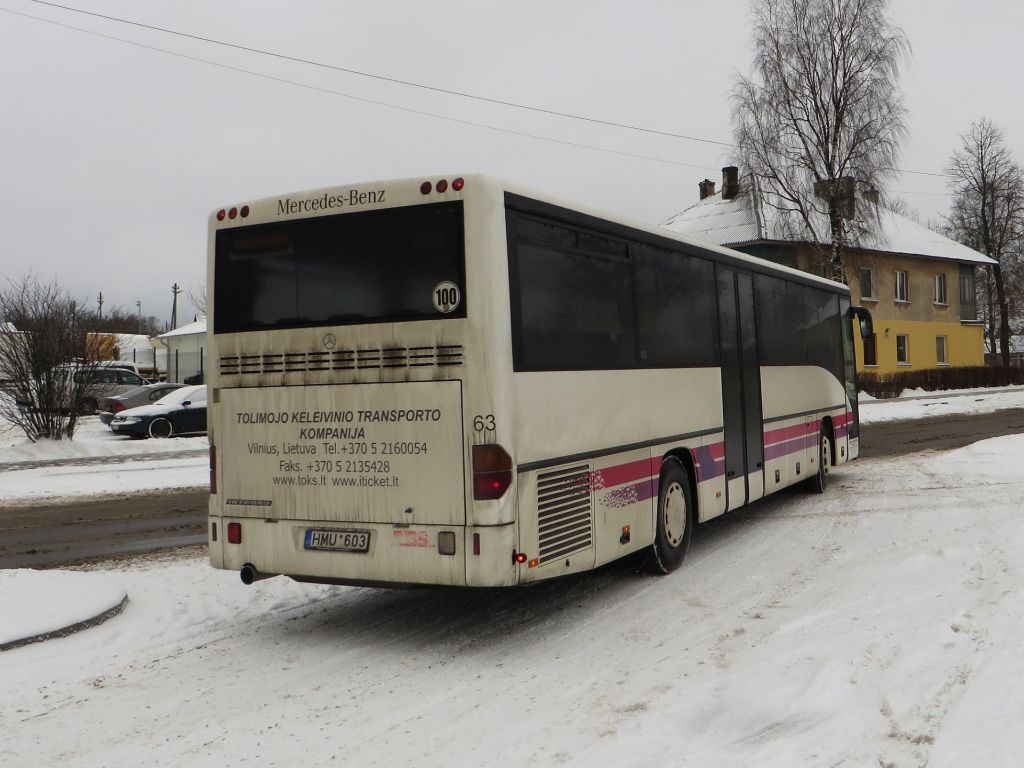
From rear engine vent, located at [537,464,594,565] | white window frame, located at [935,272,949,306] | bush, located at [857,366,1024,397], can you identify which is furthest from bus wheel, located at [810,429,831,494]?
white window frame, located at [935,272,949,306]

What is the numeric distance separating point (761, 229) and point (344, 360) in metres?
35.2

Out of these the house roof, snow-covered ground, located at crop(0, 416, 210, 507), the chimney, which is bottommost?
snow-covered ground, located at crop(0, 416, 210, 507)

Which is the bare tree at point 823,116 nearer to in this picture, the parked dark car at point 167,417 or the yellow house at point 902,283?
the yellow house at point 902,283

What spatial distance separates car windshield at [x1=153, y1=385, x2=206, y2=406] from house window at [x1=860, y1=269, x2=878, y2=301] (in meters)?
33.0

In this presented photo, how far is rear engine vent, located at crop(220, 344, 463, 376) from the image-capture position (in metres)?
5.77

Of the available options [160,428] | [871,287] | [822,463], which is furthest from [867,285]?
[822,463]

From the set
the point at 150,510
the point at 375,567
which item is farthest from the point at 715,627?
the point at 150,510

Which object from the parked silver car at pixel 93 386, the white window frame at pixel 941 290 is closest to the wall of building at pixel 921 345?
the white window frame at pixel 941 290

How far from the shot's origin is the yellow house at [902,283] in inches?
1678

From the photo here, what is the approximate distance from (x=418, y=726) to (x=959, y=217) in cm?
6443

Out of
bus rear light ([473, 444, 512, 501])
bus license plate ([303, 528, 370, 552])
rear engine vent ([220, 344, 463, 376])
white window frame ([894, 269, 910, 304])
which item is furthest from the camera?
white window frame ([894, 269, 910, 304])

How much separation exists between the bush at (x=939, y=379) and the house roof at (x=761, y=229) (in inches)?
222

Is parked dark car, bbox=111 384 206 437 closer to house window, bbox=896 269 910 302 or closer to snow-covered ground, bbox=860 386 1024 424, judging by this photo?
snow-covered ground, bbox=860 386 1024 424

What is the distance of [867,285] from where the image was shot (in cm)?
4616
